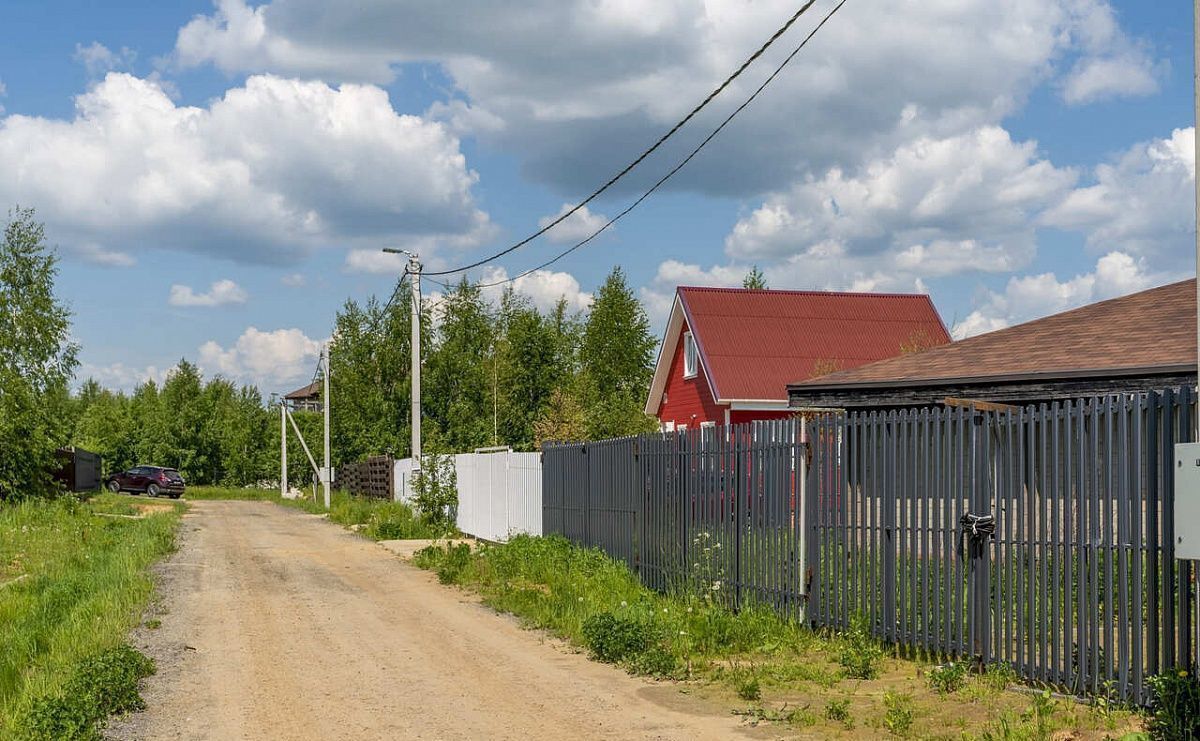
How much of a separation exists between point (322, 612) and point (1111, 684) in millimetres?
9215

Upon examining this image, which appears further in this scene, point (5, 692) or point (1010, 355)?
point (1010, 355)

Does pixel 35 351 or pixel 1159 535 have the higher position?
pixel 35 351

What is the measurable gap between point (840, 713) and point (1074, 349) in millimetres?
8600

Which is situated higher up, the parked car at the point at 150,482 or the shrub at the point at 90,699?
the shrub at the point at 90,699

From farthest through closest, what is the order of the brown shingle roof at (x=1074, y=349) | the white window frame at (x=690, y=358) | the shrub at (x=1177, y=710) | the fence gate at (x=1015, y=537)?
the white window frame at (x=690, y=358)
the brown shingle roof at (x=1074, y=349)
the fence gate at (x=1015, y=537)
the shrub at (x=1177, y=710)

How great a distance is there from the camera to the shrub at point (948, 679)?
342 inches

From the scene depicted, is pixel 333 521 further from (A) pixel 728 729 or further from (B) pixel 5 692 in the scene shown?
(A) pixel 728 729

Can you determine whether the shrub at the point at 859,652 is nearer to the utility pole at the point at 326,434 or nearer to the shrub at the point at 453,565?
the shrub at the point at 453,565

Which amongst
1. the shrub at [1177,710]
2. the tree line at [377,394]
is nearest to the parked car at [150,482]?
the tree line at [377,394]

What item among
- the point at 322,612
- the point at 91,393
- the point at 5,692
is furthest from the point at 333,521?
the point at 91,393

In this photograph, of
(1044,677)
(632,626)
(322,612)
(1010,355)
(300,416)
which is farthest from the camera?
(300,416)

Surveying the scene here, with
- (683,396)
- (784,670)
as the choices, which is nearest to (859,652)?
(784,670)

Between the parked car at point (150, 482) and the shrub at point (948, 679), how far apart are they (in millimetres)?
52844

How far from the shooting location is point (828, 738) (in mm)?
7594
